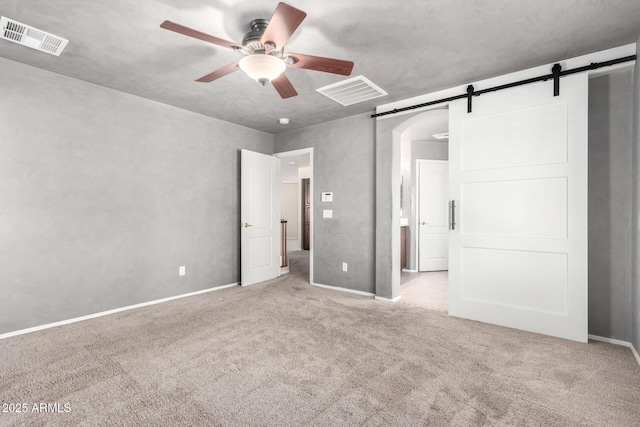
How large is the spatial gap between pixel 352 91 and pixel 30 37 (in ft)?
9.31

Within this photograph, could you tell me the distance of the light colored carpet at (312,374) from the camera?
1735mm

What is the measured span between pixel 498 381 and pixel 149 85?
4143 mm

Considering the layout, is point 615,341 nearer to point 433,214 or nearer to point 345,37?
point 345,37

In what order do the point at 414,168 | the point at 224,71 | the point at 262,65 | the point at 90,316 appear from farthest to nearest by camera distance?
the point at 414,168 → the point at 90,316 → the point at 224,71 → the point at 262,65

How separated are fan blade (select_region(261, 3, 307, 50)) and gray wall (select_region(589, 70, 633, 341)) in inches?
110

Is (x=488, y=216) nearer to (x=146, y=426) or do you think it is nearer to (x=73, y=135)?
(x=146, y=426)

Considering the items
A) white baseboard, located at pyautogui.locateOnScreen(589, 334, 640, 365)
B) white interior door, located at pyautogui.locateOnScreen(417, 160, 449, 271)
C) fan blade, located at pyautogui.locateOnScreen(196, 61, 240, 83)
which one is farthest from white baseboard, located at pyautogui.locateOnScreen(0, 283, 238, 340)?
white baseboard, located at pyautogui.locateOnScreen(589, 334, 640, 365)

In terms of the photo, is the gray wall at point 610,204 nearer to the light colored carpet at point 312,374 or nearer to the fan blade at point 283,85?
the light colored carpet at point 312,374

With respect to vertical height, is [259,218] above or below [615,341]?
above

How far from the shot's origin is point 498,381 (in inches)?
81.8

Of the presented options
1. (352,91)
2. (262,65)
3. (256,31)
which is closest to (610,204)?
(352,91)

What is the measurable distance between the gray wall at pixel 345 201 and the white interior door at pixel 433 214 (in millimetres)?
2204

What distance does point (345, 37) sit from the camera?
94.5 inches

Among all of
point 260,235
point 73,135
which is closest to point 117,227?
point 73,135
